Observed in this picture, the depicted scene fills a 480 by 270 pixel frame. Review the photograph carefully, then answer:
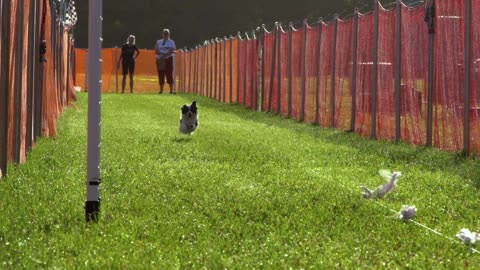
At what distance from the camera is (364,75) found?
16016 mm

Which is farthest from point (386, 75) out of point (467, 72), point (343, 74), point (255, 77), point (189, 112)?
point (255, 77)

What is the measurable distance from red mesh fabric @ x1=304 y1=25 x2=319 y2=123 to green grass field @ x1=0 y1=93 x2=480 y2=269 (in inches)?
257

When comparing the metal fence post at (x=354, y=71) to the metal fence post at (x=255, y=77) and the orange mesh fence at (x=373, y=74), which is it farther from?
the metal fence post at (x=255, y=77)

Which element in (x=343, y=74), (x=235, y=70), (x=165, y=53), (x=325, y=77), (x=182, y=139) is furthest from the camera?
(x=165, y=53)

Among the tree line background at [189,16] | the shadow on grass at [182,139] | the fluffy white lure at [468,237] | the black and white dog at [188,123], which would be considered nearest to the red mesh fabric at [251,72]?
the black and white dog at [188,123]

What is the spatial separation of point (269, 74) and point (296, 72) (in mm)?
2896

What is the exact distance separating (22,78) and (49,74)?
4971 millimetres

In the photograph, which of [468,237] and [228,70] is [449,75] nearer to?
[468,237]

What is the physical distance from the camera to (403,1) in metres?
14.9

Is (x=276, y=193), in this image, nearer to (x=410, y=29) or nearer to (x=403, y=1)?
(x=410, y=29)

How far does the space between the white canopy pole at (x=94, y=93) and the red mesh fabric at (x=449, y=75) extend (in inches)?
263

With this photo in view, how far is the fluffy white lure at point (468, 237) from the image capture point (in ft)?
18.9

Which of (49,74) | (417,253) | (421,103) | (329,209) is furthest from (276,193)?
(49,74)

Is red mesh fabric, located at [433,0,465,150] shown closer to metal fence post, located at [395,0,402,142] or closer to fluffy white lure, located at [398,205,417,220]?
metal fence post, located at [395,0,402,142]
